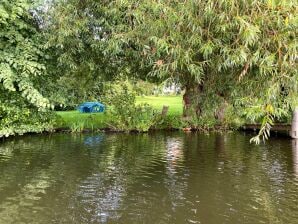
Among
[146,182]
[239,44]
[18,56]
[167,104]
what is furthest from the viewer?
[167,104]

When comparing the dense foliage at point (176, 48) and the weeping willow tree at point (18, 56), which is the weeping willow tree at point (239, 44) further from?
the weeping willow tree at point (18, 56)

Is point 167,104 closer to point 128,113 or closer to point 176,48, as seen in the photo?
point 128,113

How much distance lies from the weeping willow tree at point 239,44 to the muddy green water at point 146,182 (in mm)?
2864

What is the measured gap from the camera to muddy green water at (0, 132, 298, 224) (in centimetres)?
873

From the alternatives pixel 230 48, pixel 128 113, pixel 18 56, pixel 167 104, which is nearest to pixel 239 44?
pixel 230 48

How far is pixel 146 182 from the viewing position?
11406 millimetres

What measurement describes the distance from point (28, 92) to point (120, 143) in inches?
192

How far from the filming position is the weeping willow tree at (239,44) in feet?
21.4

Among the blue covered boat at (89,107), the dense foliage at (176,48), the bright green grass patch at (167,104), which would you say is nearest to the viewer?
the dense foliage at (176,48)

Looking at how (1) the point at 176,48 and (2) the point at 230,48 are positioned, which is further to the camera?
(1) the point at 176,48

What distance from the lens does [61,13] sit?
14.3 metres

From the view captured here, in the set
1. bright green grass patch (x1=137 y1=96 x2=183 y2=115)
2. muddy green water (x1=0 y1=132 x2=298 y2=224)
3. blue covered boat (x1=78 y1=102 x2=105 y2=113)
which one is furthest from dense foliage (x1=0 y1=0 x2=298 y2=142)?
bright green grass patch (x1=137 y1=96 x2=183 y2=115)

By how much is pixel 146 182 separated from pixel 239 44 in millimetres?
5693

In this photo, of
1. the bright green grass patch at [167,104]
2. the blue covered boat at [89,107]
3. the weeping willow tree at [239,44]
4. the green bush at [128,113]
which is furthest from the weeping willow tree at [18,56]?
the blue covered boat at [89,107]
